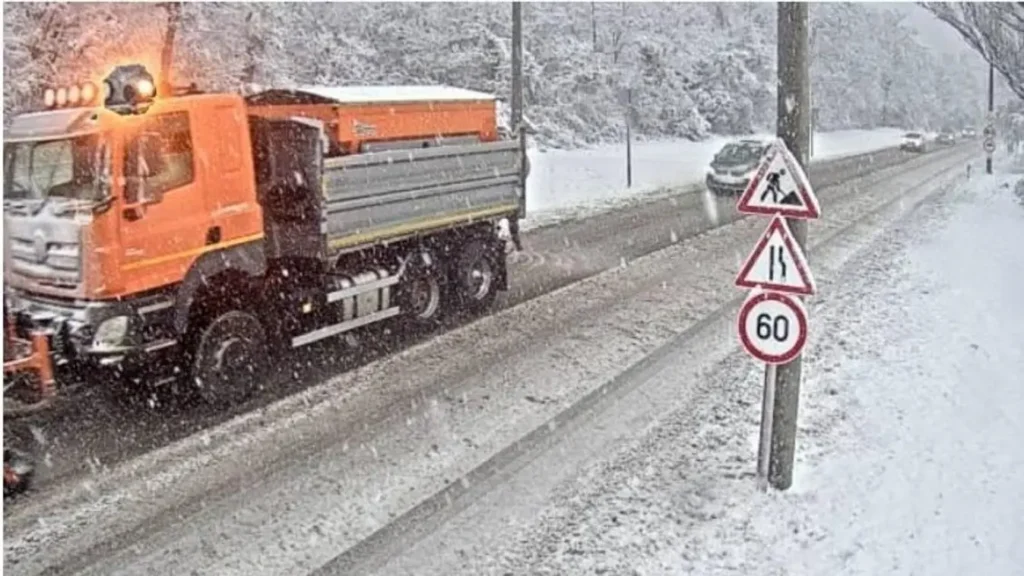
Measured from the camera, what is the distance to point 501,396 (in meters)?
8.77

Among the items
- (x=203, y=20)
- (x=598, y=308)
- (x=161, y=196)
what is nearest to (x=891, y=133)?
(x=203, y=20)

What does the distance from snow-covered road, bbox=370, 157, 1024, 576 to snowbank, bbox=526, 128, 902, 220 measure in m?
11.3

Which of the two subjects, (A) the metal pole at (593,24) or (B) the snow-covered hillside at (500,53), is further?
(A) the metal pole at (593,24)

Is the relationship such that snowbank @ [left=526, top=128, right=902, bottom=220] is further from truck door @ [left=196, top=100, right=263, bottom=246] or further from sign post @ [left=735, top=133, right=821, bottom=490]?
sign post @ [left=735, top=133, right=821, bottom=490]

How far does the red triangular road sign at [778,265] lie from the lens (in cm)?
629

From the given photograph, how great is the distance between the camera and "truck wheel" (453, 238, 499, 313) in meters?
11.9

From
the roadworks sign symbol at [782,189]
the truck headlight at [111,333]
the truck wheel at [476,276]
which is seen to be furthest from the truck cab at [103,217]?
the roadworks sign symbol at [782,189]

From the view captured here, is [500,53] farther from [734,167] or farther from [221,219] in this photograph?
[221,219]

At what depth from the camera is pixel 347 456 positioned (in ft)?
24.3

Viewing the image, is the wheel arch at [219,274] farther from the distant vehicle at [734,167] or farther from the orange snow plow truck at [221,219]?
the distant vehicle at [734,167]

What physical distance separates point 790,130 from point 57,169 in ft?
17.4

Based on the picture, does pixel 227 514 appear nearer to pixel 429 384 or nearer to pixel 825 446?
pixel 429 384

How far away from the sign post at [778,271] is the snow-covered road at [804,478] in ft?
3.40

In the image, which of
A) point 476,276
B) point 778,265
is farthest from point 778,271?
point 476,276
